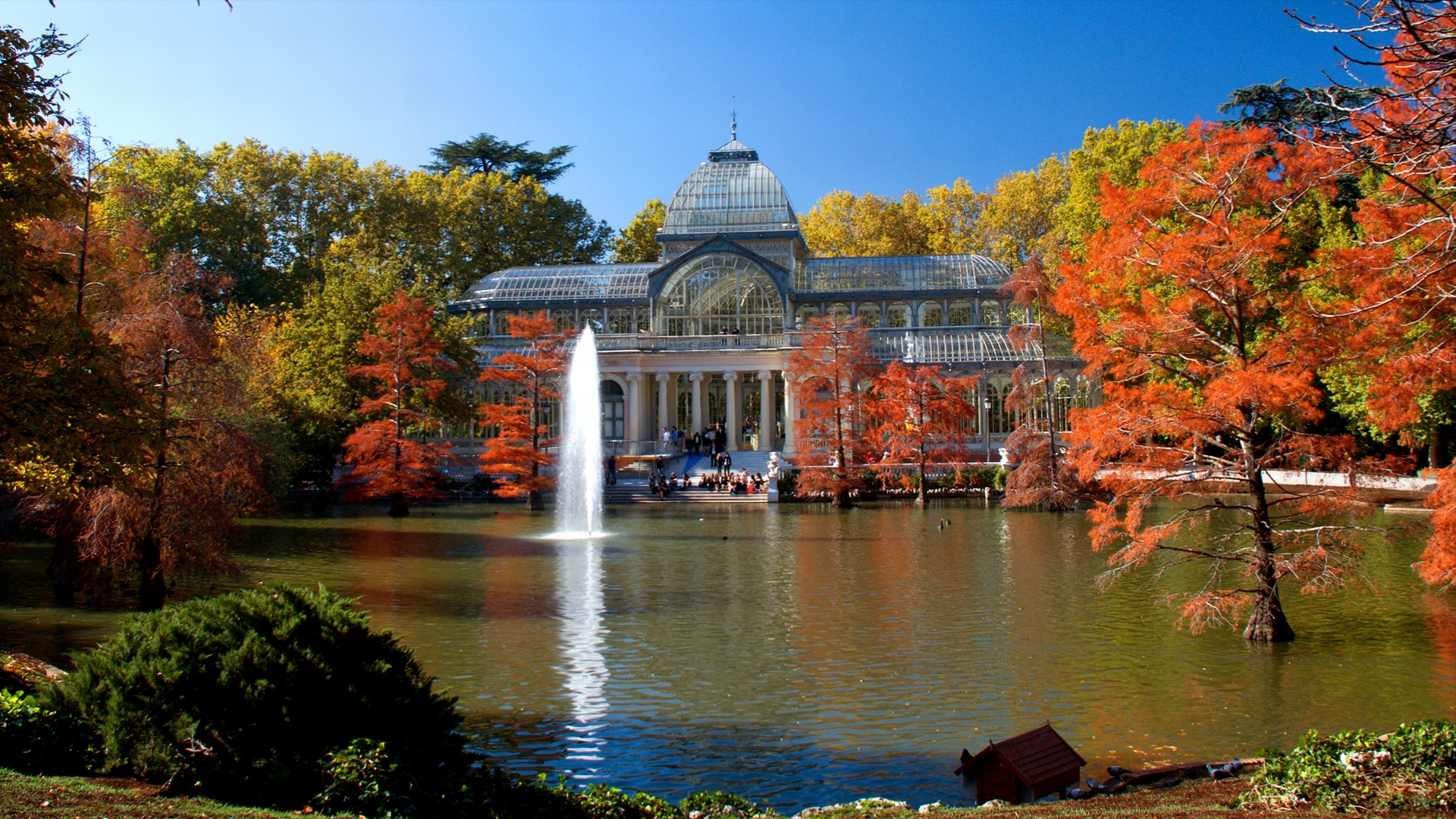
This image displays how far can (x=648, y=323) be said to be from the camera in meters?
51.9

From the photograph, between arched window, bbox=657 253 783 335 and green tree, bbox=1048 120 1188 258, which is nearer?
green tree, bbox=1048 120 1188 258

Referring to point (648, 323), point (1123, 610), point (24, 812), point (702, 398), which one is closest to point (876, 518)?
point (1123, 610)

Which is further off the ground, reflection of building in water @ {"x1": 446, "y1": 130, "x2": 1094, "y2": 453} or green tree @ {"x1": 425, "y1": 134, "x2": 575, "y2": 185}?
green tree @ {"x1": 425, "y1": 134, "x2": 575, "y2": 185}

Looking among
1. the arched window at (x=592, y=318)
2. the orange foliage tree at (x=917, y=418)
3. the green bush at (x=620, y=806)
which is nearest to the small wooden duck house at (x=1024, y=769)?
the green bush at (x=620, y=806)

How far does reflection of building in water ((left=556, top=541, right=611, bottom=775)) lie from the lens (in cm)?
1055

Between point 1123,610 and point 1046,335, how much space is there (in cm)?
3316

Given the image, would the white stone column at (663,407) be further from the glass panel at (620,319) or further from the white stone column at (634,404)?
the glass panel at (620,319)

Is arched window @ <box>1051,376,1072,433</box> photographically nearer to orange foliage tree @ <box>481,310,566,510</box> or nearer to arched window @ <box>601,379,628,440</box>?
arched window @ <box>601,379,628,440</box>

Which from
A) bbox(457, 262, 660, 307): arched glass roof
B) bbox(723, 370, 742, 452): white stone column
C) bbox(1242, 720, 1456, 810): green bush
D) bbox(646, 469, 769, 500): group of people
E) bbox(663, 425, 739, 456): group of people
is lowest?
A: bbox(1242, 720, 1456, 810): green bush

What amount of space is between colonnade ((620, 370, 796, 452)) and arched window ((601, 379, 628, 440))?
132cm

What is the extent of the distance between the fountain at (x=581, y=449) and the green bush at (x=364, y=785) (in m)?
23.1

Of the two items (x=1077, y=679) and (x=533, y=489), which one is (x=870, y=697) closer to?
(x=1077, y=679)

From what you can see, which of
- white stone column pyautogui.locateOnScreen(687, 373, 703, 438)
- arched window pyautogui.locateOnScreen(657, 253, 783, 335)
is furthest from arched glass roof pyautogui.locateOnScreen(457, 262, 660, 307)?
white stone column pyautogui.locateOnScreen(687, 373, 703, 438)

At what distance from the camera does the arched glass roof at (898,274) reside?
50969 mm
